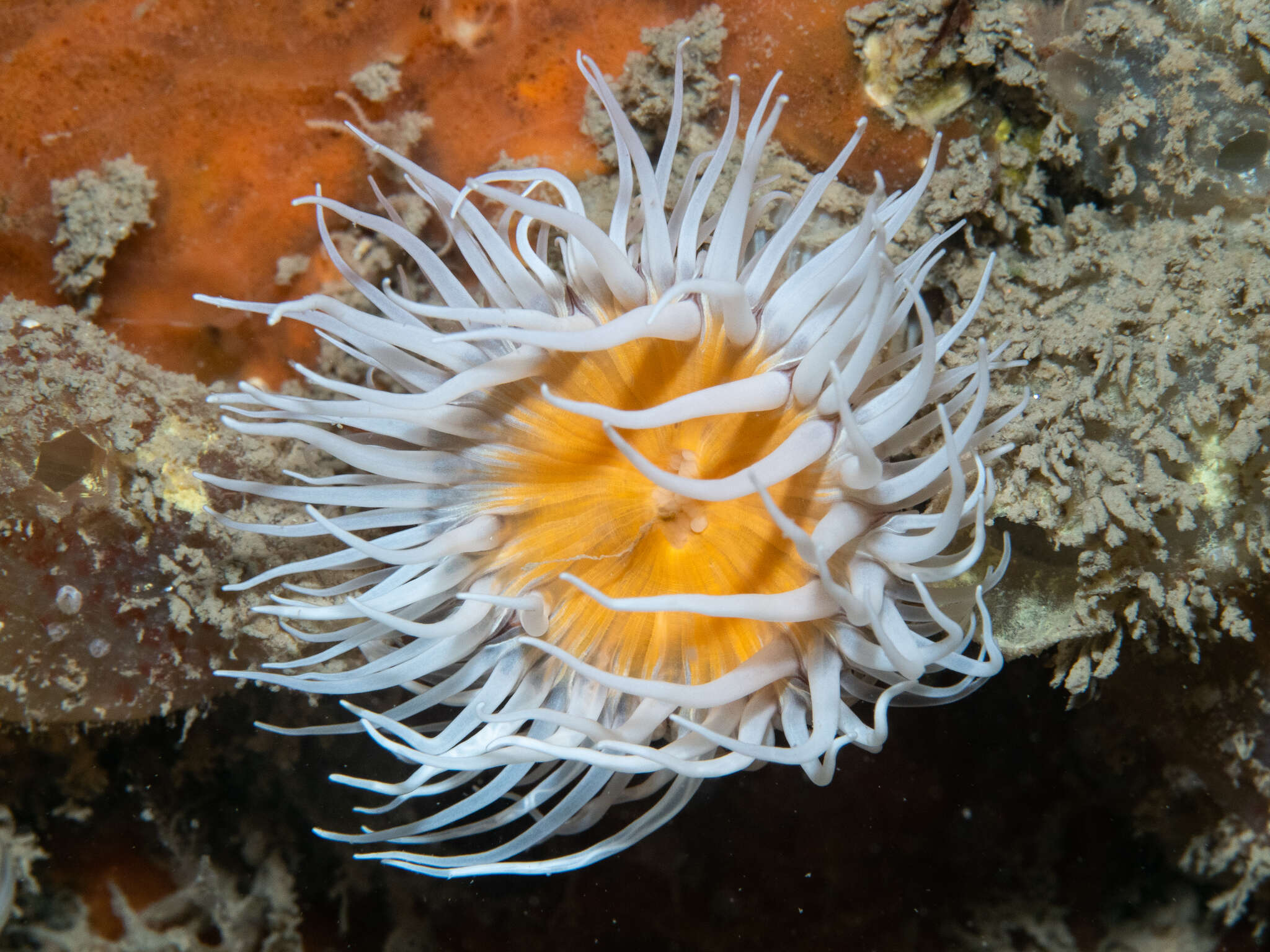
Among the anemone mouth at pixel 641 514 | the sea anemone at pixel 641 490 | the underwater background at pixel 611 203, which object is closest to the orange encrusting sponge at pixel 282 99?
the underwater background at pixel 611 203

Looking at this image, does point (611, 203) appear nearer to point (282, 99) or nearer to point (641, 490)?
point (641, 490)

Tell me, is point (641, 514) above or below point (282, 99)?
below

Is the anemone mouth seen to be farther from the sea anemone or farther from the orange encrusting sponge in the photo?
the orange encrusting sponge

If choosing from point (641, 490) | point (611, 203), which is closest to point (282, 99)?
point (611, 203)

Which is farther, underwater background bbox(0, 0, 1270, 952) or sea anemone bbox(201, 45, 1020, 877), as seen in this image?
underwater background bbox(0, 0, 1270, 952)

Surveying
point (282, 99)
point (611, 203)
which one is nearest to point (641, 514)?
point (611, 203)

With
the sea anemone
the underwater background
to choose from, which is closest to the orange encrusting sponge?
the underwater background

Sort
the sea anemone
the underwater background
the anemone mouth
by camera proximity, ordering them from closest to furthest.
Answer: the sea anemone
the underwater background
the anemone mouth

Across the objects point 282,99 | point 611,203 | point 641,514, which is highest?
point 611,203

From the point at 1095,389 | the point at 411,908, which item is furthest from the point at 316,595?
the point at 1095,389
